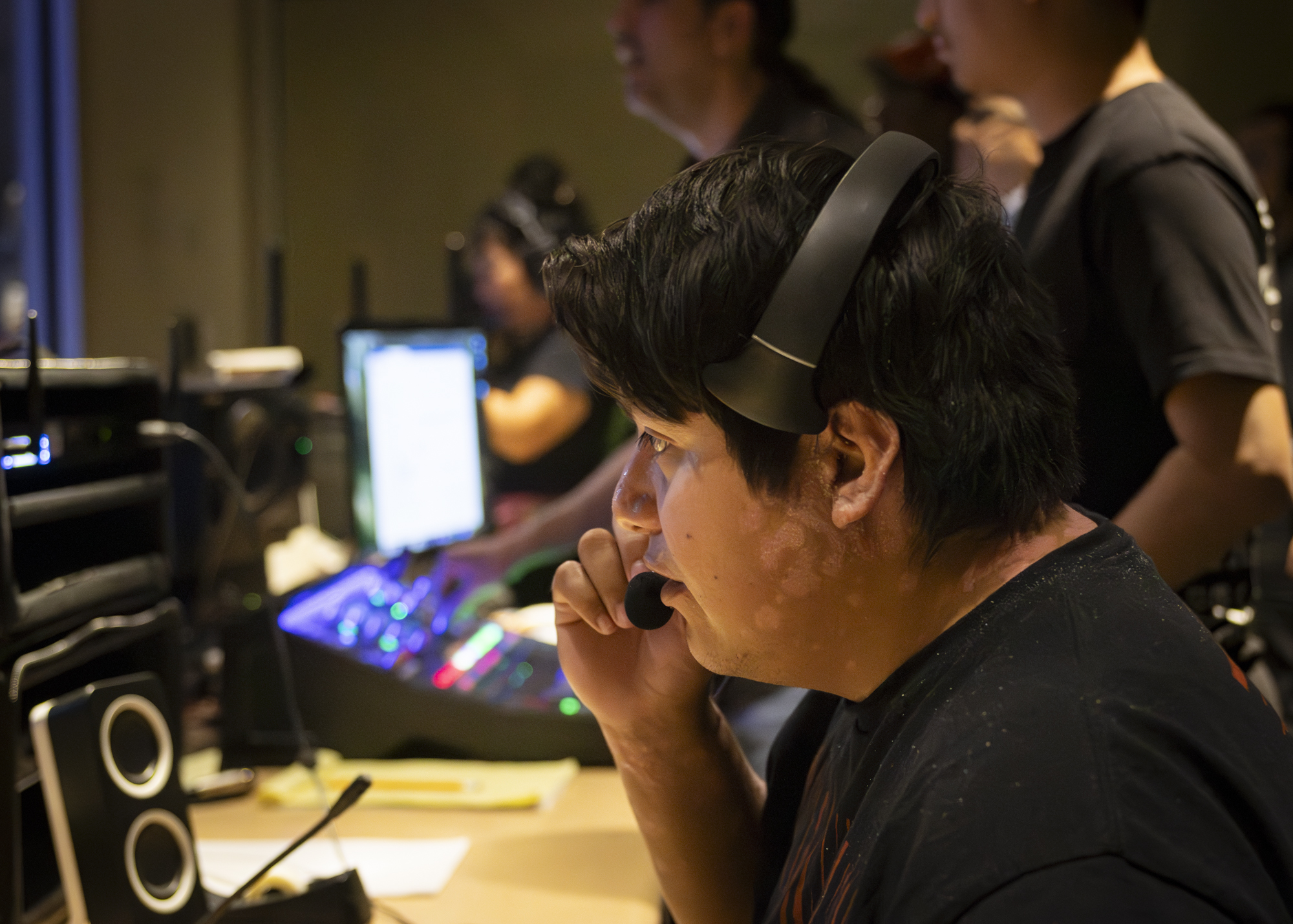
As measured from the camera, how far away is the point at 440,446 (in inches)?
69.4

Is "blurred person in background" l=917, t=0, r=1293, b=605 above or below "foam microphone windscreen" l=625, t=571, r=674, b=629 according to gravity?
above

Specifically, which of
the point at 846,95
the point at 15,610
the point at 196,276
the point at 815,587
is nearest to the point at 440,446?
the point at 15,610

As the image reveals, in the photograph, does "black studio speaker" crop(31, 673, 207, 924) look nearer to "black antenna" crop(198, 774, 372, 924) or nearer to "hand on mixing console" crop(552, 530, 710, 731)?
"black antenna" crop(198, 774, 372, 924)

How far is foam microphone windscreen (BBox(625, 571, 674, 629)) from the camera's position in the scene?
77 cm

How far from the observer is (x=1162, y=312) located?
3.53ft

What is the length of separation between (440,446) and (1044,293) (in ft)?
4.15

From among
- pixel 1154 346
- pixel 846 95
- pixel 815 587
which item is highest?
pixel 846 95

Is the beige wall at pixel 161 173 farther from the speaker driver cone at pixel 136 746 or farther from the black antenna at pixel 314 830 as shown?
the black antenna at pixel 314 830

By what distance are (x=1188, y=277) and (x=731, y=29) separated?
1047 millimetres

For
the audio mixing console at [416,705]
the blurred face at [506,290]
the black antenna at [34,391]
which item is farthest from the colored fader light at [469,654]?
the blurred face at [506,290]

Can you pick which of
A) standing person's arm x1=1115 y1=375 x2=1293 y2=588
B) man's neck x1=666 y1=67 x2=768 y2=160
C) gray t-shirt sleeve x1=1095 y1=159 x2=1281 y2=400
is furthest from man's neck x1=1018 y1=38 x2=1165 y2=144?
man's neck x1=666 y1=67 x2=768 y2=160

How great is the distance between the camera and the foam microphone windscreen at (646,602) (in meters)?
0.77

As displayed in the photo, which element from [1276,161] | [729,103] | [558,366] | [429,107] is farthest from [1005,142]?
[429,107]

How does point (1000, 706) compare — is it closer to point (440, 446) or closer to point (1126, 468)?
point (1126, 468)
